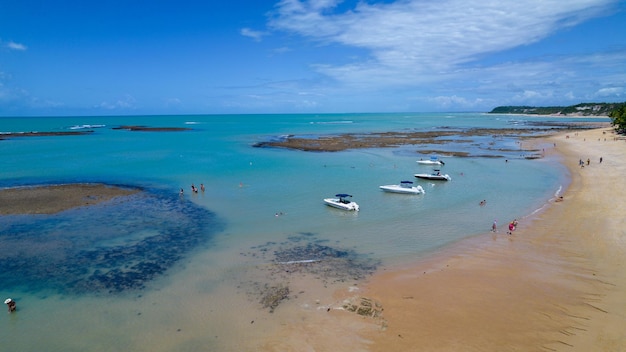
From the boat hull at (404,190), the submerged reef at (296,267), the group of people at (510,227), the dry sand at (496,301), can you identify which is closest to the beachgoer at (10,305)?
the submerged reef at (296,267)

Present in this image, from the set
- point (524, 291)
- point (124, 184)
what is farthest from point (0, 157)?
point (524, 291)

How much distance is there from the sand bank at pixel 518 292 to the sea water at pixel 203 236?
2.34 metres

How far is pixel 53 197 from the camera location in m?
34.0

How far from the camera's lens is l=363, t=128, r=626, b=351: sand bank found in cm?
1312

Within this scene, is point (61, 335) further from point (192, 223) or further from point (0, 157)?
point (0, 157)

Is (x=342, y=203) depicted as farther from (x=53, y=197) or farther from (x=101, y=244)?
(x=53, y=197)

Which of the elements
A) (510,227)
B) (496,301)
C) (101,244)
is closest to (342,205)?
(510,227)

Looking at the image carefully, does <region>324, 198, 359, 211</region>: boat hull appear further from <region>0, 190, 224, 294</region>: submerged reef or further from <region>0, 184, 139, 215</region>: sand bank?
<region>0, 184, 139, 215</region>: sand bank

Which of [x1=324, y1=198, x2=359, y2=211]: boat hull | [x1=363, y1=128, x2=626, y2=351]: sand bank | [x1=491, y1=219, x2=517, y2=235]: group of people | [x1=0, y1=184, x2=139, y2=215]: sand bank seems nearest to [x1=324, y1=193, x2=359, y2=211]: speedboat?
[x1=324, y1=198, x2=359, y2=211]: boat hull

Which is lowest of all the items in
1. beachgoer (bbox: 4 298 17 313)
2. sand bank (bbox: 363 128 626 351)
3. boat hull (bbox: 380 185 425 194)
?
beachgoer (bbox: 4 298 17 313)

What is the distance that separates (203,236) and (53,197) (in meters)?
19.4

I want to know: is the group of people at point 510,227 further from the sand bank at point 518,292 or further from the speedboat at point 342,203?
the speedboat at point 342,203

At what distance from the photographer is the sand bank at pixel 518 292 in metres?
13.1

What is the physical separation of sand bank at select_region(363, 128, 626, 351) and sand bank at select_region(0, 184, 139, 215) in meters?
27.7
